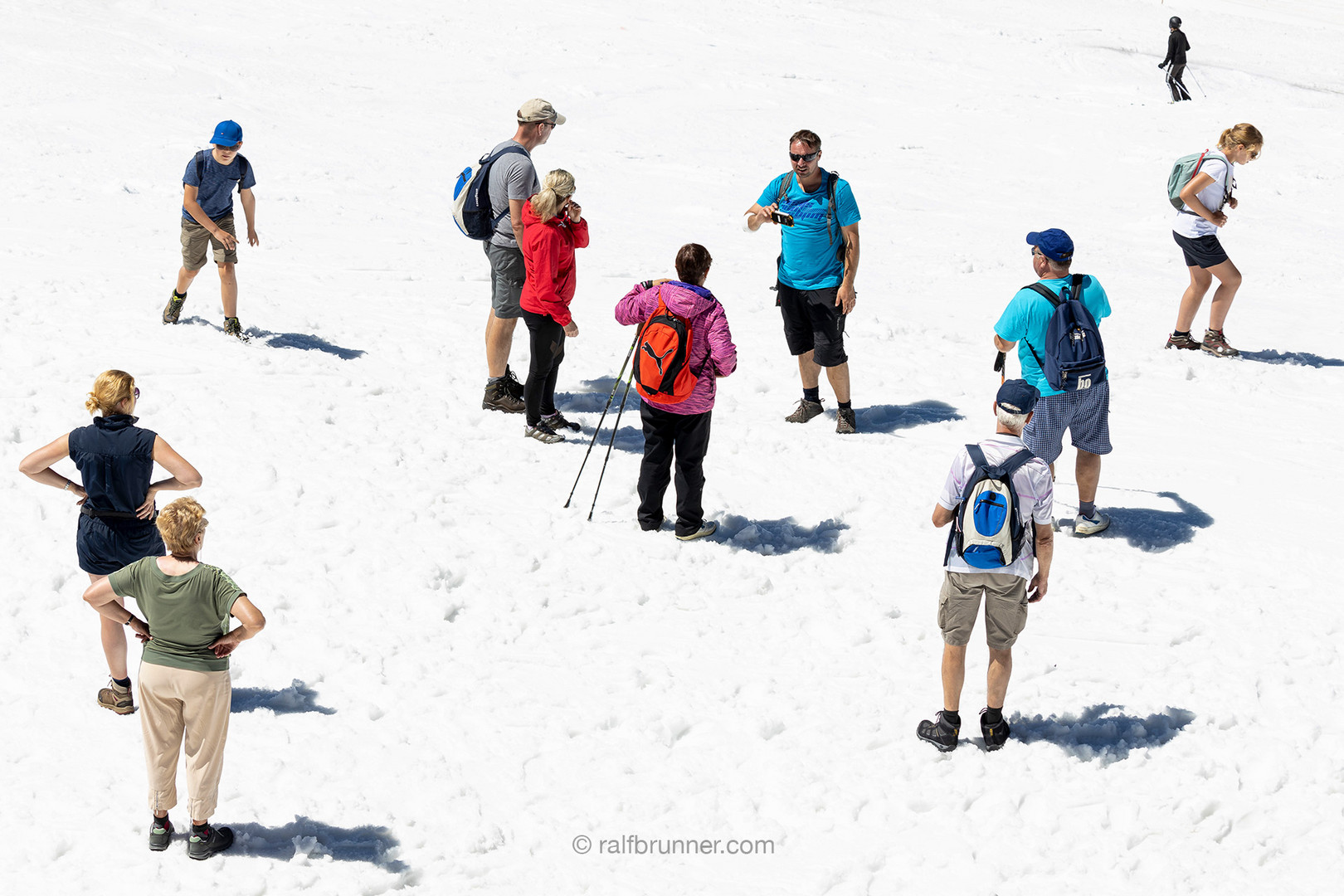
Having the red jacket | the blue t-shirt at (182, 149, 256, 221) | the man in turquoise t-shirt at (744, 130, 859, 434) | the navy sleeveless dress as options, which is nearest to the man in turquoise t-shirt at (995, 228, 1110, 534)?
the man in turquoise t-shirt at (744, 130, 859, 434)

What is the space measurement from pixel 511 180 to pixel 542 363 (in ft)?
4.40

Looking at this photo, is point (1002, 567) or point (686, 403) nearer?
point (1002, 567)

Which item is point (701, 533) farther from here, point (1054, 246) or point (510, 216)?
point (1054, 246)

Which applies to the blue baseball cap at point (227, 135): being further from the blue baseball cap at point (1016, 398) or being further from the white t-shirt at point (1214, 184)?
the white t-shirt at point (1214, 184)

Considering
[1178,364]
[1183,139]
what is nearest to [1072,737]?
[1178,364]

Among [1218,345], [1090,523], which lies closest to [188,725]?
[1090,523]

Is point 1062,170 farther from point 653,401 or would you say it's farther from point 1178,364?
point 653,401

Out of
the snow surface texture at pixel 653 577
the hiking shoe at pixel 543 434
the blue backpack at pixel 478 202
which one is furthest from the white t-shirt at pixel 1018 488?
the blue backpack at pixel 478 202

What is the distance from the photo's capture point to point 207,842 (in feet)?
16.2

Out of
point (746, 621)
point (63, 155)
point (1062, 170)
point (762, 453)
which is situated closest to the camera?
point (746, 621)

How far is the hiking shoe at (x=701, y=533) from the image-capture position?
790cm

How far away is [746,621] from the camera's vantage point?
23.4ft

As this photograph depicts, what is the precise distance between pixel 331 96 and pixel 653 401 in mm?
16331

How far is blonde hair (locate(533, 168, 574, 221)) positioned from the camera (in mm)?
8227
